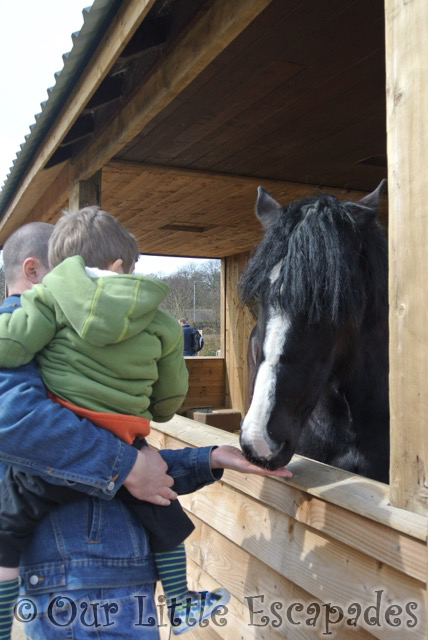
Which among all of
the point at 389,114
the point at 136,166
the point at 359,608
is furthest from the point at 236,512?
the point at 136,166

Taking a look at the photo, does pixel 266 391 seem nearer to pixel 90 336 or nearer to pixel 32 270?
pixel 90 336

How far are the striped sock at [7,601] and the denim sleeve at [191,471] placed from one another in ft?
1.68

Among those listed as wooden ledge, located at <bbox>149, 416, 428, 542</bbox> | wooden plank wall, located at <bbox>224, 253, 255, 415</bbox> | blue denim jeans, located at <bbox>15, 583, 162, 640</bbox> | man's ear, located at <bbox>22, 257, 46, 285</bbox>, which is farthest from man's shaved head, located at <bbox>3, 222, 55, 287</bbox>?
wooden plank wall, located at <bbox>224, 253, 255, 415</bbox>

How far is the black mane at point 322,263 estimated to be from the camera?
1763 millimetres

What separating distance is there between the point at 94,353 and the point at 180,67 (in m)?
1.89

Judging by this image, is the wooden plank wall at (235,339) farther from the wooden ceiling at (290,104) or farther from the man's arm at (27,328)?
the man's arm at (27,328)

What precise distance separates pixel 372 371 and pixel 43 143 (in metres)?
3.17

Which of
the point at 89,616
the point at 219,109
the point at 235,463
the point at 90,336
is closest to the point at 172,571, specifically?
the point at 89,616

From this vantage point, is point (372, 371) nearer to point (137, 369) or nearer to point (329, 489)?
point (329, 489)

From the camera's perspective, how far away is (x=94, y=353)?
1390mm

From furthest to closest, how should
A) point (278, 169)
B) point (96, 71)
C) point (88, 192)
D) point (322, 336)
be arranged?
1. point (278, 169)
2. point (88, 192)
3. point (96, 71)
4. point (322, 336)

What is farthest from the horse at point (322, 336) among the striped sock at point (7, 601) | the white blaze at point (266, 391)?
the striped sock at point (7, 601)

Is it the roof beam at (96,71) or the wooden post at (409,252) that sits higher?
the roof beam at (96,71)

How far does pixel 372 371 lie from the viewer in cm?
218
